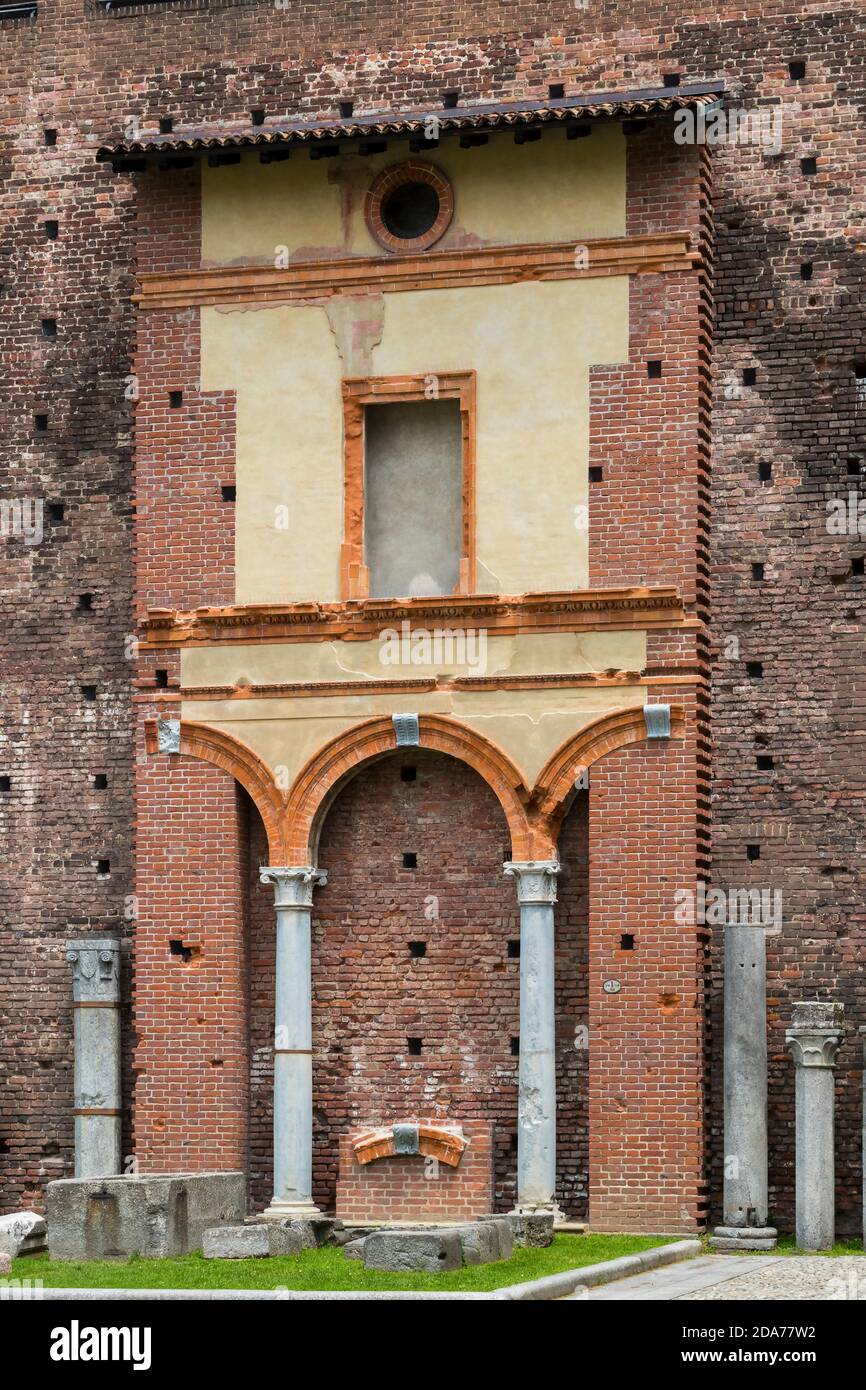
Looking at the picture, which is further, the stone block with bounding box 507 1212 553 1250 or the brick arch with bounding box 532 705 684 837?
the brick arch with bounding box 532 705 684 837

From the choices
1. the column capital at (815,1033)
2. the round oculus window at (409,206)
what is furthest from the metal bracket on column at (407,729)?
the round oculus window at (409,206)

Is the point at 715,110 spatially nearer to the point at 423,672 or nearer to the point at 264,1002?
the point at 423,672

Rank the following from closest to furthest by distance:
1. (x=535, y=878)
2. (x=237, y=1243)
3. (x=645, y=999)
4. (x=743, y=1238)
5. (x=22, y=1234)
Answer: (x=237, y=1243) < (x=22, y=1234) < (x=743, y=1238) < (x=645, y=999) < (x=535, y=878)

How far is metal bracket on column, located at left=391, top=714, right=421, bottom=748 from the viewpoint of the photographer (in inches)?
1021

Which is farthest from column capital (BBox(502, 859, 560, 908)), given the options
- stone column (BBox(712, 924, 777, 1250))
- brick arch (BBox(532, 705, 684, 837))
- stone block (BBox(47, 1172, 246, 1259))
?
stone block (BBox(47, 1172, 246, 1259))

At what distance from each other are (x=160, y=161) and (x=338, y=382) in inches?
110

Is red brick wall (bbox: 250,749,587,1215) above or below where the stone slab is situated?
above

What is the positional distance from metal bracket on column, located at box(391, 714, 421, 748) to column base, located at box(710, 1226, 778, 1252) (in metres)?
5.17

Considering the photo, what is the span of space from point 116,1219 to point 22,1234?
1.35 meters

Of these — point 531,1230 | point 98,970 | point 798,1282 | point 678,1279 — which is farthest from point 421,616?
point 798,1282

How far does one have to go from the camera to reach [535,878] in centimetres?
2544

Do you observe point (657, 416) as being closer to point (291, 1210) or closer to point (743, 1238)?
point (743, 1238)

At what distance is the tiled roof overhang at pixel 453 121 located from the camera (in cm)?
2545

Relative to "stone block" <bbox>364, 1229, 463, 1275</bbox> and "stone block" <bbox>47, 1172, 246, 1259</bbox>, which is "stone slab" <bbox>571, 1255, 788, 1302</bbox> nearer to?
"stone block" <bbox>364, 1229, 463, 1275</bbox>
